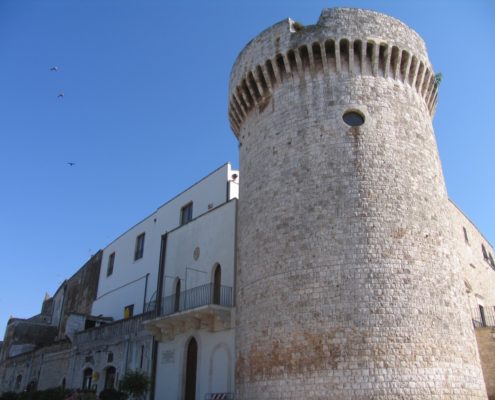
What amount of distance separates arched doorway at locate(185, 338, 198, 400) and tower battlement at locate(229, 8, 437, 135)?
8816mm

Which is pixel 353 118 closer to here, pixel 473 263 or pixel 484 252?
pixel 473 263

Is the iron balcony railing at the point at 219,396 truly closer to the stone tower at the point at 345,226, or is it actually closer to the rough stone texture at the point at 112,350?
the stone tower at the point at 345,226

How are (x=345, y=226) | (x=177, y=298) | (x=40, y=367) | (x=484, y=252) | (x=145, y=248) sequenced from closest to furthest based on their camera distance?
(x=345, y=226)
(x=177, y=298)
(x=484, y=252)
(x=145, y=248)
(x=40, y=367)

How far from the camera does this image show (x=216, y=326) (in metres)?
15.7

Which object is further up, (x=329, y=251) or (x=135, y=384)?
(x=329, y=251)

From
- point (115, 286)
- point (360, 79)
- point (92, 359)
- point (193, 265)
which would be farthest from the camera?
point (115, 286)

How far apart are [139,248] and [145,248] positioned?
3.86ft

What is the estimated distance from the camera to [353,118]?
1404cm

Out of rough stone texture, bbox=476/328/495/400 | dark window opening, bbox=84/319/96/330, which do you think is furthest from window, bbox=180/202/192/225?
rough stone texture, bbox=476/328/495/400

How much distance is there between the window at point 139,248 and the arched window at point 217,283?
929 cm

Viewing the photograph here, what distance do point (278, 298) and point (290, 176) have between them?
3559mm

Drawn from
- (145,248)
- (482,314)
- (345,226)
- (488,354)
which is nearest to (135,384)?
(145,248)

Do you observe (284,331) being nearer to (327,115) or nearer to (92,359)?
(327,115)

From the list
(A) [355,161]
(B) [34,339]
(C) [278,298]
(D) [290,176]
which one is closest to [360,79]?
(A) [355,161]
